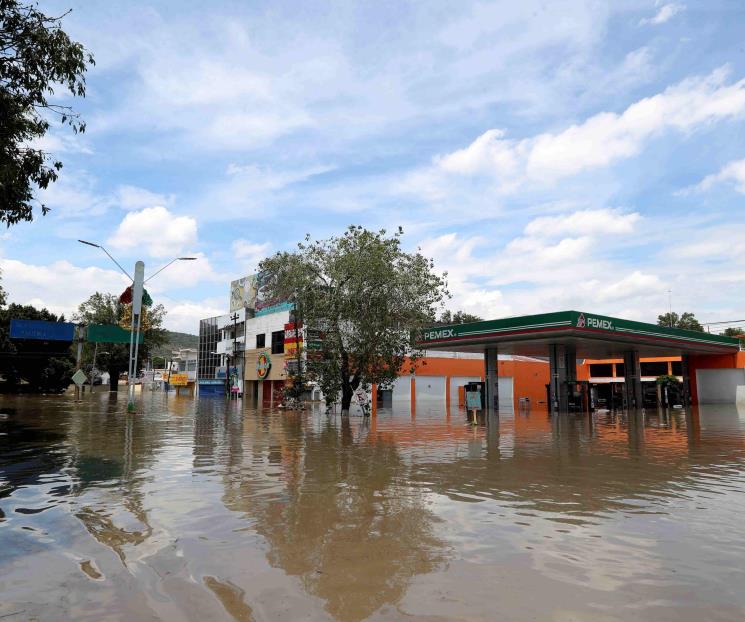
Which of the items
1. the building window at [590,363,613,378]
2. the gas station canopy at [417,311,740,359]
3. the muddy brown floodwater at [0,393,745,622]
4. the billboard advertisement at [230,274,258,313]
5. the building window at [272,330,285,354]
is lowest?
the muddy brown floodwater at [0,393,745,622]

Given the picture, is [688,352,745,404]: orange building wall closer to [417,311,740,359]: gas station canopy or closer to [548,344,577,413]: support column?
[417,311,740,359]: gas station canopy

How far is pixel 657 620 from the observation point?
13.5 ft

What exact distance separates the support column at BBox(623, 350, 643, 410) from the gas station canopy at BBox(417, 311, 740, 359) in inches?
55.6

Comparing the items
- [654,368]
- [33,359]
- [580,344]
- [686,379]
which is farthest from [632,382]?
[33,359]

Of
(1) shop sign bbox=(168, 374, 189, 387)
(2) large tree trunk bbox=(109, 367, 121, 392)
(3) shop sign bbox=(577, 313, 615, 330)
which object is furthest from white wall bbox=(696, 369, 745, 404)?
(1) shop sign bbox=(168, 374, 189, 387)

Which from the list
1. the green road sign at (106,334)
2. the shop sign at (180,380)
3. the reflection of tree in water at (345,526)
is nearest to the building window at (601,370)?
the green road sign at (106,334)

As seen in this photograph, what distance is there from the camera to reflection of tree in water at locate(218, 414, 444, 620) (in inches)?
190

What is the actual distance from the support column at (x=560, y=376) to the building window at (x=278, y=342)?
29032mm

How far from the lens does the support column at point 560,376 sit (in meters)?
35.7

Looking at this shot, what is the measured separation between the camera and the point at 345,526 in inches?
265

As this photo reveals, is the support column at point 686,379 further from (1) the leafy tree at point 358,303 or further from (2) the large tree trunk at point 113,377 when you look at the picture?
(2) the large tree trunk at point 113,377

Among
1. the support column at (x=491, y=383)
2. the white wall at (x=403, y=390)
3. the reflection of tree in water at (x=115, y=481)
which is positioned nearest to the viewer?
the reflection of tree in water at (x=115, y=481)

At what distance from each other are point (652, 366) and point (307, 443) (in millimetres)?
67760

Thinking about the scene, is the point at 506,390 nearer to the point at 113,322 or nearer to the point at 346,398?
the point at 346,398
